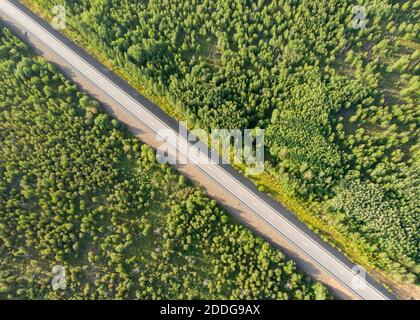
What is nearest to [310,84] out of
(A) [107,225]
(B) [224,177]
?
(B) [224,177]

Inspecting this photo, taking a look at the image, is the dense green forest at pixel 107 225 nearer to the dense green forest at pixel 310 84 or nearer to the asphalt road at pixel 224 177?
the asphalt road at pixel 224 177

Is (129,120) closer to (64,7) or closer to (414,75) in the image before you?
(64,7)

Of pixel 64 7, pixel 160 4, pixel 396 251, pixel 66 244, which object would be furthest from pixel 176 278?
pixel 64 7

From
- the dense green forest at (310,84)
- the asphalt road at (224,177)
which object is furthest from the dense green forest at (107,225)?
the dense green forest at (310,84)

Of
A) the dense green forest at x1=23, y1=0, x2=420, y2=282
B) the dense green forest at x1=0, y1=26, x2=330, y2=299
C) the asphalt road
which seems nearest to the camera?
the dense green forest at x1=0, y1=26, x2=330, y2=299

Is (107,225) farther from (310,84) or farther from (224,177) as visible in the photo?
(310,84)

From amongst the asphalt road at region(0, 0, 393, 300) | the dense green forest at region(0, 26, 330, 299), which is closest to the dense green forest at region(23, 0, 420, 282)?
the asphalt road at region(0, 0, 393, 300)

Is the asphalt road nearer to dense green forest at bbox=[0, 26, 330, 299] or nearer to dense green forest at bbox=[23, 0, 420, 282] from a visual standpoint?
dense green forest at bbox=[23, 0, 420, 282]
